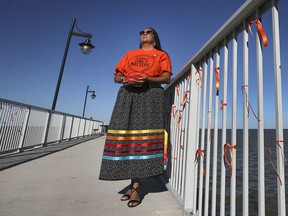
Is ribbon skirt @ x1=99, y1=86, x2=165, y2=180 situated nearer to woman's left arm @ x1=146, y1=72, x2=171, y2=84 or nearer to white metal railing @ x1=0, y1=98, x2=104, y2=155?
woman's left arm @ x1=146, y1=72, x2=171, y2=84

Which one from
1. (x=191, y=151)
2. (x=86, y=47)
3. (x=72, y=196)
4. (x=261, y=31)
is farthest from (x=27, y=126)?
(x=261, y=31)

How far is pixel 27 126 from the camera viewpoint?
4.50m

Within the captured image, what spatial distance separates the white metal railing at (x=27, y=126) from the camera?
11.9ft

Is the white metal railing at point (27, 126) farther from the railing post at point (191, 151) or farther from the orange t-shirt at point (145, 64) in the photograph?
the railing post at point (191, 151)

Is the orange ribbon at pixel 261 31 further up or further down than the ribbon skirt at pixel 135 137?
further up

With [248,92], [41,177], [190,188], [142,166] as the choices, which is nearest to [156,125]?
[142,166]

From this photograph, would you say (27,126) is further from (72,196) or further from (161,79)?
(161,79)

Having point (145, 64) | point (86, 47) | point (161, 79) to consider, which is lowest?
point (161, 79)

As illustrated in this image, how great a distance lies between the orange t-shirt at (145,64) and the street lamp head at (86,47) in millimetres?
4619

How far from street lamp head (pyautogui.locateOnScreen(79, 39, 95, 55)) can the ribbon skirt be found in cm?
481

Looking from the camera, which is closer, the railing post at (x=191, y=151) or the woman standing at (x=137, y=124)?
the railing post at (x=191, y=151)

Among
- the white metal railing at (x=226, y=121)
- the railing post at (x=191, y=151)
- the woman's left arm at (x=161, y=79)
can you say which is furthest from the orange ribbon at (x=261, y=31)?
the woman's left arm at (x=161, y=79)

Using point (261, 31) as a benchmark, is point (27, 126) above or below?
below

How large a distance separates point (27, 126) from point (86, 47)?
9.61ft
